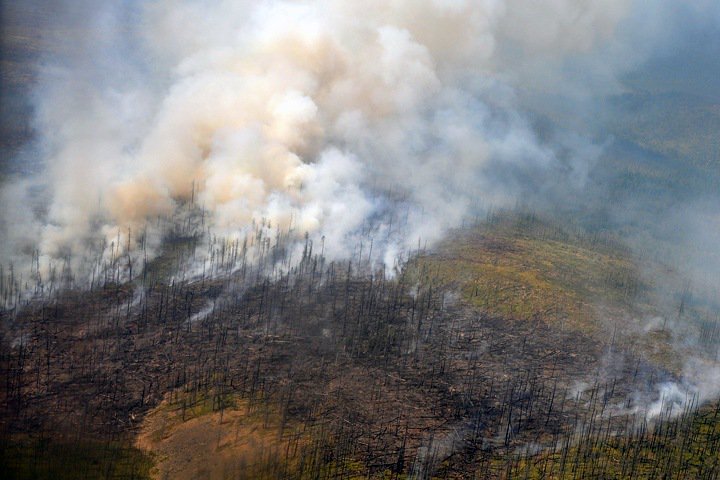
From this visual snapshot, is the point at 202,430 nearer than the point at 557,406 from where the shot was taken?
Yes

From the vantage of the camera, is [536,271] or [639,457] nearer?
[639,457]

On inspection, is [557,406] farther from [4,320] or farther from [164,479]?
[4,320]

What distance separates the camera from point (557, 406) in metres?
65.3

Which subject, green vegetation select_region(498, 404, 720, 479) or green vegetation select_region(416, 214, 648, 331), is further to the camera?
green vegetation select_region(416, 214, 648, 331)

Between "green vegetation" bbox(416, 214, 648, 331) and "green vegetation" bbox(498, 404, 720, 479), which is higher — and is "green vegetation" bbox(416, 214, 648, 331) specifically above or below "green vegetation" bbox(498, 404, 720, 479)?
above

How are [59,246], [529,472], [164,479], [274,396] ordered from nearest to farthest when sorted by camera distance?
[164,479], [529,472], [274,396], [59,246]

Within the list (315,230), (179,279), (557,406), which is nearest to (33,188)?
(179,279)

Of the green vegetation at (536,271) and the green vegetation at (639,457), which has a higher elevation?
the green vegetation at (536,271)

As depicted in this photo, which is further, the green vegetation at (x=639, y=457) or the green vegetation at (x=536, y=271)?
the green vegetation at (x=536, y=271)

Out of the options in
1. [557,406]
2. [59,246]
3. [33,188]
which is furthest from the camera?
[33,188]

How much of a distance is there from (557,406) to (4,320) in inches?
1935

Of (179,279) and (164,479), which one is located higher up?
(179,279)

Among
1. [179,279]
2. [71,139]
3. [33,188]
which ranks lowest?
[179,279]

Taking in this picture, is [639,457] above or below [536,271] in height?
below
